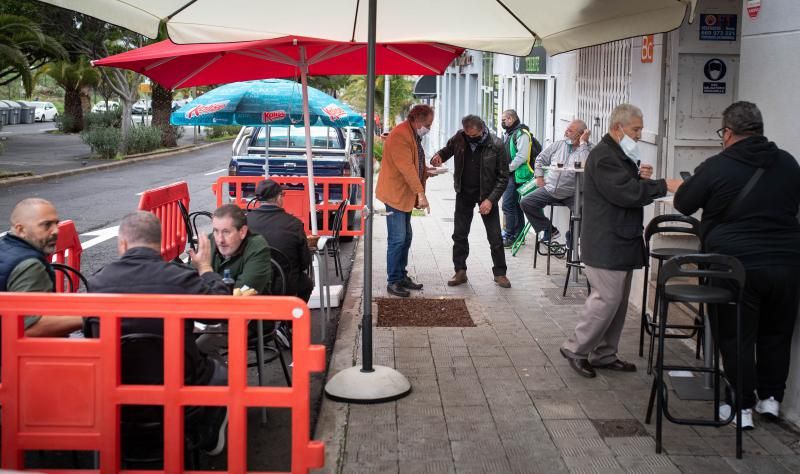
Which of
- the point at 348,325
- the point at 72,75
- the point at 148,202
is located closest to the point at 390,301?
the point at 348,325

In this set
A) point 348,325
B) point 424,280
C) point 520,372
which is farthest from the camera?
point 424,280

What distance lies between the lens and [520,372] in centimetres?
695

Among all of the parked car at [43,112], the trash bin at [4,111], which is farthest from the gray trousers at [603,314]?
Answer: the parked car at [43,112]

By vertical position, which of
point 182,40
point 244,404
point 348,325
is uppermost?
point 182,40

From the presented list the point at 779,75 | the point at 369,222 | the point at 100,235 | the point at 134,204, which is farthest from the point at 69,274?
the point at 134,204

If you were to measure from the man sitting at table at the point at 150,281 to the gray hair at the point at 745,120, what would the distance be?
309cm

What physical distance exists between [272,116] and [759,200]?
7.18 meters

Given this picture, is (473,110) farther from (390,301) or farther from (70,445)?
(70,445)

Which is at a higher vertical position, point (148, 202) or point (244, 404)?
point (148, 202)

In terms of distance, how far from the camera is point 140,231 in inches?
182

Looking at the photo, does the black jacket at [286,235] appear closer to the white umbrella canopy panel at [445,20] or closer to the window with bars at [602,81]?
the white umbrella canopy panel at [445,20]

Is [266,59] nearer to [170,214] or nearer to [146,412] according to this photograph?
[170,214]

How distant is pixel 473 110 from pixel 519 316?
20.2 metres

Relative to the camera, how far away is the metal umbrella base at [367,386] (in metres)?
6.23
